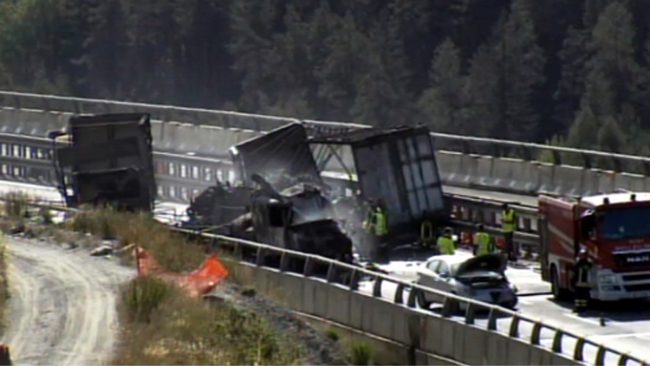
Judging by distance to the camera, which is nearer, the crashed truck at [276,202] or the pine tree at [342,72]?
the crashed truck at [276,202]

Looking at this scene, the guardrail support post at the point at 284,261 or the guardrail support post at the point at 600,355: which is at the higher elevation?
the guardrail support post at the point at 600,355

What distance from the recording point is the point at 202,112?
189 feet

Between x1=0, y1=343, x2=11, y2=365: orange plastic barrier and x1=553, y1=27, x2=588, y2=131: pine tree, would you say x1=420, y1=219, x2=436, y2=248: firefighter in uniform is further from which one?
x1=553, y1=27, x2=588, y2=131: pine tree

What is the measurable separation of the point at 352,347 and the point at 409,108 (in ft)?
243

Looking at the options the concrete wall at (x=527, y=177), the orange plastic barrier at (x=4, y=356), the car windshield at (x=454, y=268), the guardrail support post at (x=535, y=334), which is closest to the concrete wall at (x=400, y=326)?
the guardrail support post at (x=535, y=334)

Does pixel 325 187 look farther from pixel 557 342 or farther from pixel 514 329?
pixel 557 342

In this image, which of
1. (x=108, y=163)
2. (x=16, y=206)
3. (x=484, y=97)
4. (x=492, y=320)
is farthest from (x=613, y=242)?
(x=484, y=97)

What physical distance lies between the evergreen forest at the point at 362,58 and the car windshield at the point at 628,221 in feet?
217

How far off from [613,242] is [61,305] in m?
8.92

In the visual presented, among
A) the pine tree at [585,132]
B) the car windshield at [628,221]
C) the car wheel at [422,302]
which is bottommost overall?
the pine tree at [585,132]

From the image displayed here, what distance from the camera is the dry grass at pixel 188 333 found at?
26453 mm

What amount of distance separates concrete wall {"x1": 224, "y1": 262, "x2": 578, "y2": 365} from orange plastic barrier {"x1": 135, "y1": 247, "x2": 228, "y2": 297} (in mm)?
1081

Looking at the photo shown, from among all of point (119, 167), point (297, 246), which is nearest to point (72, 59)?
point (119, 167)

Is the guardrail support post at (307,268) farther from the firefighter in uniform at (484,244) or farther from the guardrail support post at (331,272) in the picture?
the firefighter in uniform at (484,244)
